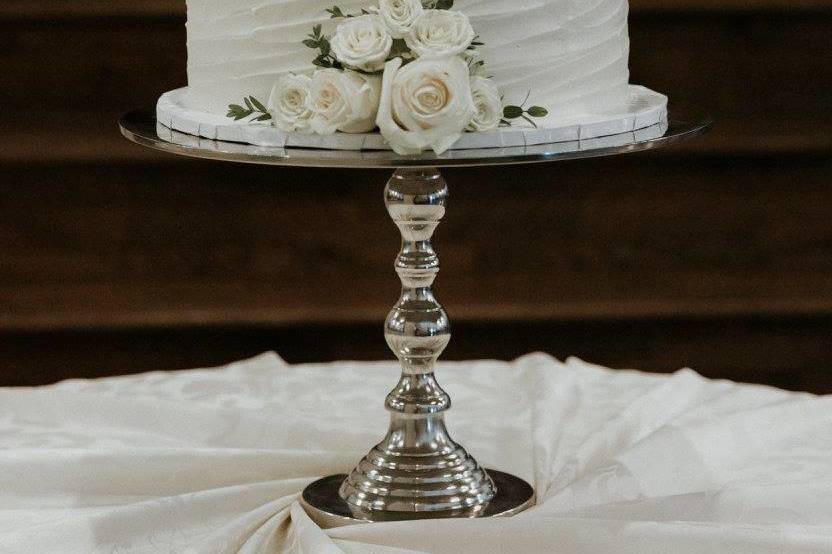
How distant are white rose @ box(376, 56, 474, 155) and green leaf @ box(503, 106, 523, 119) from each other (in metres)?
0.06

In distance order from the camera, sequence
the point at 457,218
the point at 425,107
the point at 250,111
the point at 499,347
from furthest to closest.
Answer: the point at 499,347 < the point at 457,218 < the point at 250,111 < the point at 425,107

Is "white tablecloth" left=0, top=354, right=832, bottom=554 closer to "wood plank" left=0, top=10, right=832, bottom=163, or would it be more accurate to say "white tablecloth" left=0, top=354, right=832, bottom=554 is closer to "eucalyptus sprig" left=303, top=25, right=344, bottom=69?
"eucalyptus sprig" left=303, top=25, right=344, bottom=69

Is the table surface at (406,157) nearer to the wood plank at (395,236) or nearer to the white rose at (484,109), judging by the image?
the white rose at (484,109)

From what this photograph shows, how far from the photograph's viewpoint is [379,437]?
4.81 feet

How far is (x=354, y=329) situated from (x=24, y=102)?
2.62ft

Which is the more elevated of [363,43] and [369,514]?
[363,43]

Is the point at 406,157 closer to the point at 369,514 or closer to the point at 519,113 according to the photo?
the point at 519,113

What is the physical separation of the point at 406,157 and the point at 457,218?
1630 mm

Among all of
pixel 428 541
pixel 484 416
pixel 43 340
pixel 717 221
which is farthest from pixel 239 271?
pixel 428 541

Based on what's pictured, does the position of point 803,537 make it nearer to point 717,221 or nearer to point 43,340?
point 717,221

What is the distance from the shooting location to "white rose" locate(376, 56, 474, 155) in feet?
3.34

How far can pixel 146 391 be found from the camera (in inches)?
65.4

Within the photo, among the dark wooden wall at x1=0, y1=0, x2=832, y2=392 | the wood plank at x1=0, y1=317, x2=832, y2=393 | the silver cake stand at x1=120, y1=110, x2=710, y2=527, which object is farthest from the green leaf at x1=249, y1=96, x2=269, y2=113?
the wood plank at x1=0, y1=317, x2=832, y2=393

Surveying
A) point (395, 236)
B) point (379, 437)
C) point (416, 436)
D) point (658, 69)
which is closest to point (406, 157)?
point (416, 436)
